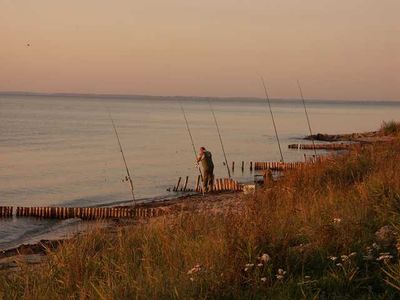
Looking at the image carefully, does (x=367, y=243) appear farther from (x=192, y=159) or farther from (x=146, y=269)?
(x=192, y=159)

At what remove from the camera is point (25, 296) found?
17.7 ft

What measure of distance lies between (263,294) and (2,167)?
33.6 m

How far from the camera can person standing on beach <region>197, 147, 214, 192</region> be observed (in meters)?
22.2

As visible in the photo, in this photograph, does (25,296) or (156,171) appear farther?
(156,171)

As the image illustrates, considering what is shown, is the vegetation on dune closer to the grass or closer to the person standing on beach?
the person standing on beach

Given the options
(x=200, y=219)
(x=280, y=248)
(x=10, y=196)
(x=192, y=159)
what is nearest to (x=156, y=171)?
(x=192, y=159)

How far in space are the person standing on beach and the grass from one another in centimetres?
1370

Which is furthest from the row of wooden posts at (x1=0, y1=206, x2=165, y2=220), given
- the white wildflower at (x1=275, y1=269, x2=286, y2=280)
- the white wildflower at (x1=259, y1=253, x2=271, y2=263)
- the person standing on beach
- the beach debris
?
the white wildflower at (x1=275, y1=269, x2=286, y2=280)

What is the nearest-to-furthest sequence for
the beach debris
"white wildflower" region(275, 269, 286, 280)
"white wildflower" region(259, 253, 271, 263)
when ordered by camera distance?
"white wildflower" region(275, 269, 286, 280)
"white wildflower" region(259, 253, 271, 263)
the beach debris

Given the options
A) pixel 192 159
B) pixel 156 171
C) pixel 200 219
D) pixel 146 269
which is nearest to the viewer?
pixel 146 269

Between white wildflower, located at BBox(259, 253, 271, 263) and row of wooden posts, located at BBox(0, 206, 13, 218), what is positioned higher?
white wildflower, located at BBox(259, 253, 271, 263)

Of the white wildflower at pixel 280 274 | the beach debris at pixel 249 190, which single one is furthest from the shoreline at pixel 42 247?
the white wildflower at pixel 280 274

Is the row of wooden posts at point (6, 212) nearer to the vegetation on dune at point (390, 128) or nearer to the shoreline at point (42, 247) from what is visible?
the shoreline at point (42, 247)

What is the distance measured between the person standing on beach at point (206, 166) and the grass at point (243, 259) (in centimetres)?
1370
